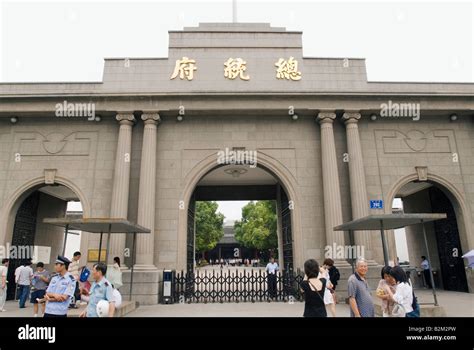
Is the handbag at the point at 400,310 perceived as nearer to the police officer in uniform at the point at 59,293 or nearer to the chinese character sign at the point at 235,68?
the police officer in uniform at the point at 59,293

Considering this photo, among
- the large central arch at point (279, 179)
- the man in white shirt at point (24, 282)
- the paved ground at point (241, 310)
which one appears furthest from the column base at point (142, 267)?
the man in white shirt at point (24, 282)

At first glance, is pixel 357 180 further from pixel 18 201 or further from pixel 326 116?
pixel 18 201

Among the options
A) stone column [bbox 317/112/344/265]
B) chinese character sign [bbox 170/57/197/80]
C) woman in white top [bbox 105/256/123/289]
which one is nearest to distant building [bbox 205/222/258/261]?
stone column [bbox 317/112/344/265]

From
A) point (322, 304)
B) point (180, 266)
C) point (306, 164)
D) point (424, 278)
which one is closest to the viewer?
point (322, 304)

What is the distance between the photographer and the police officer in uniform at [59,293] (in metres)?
5.05

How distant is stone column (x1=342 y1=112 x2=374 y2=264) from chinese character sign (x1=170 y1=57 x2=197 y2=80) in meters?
7.00

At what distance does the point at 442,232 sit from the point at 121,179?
1501 centimetres

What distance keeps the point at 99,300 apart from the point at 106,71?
481 inches

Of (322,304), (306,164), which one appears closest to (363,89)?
(306,164)

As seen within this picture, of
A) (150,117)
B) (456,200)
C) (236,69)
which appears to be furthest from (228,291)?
(456,200)

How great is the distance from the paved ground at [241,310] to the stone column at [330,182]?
2710 millimetres

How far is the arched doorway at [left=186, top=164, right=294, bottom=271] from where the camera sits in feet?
49.7
